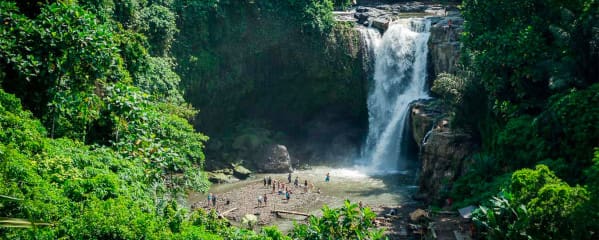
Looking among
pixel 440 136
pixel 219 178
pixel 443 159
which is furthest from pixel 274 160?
pixel 443 159

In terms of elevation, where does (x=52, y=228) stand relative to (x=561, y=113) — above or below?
below

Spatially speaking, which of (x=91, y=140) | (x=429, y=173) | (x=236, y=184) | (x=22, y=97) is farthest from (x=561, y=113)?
(x=236, y=184)

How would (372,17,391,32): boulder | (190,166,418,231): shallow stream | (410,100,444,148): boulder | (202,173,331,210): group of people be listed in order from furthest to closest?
(372,17,391,32): boulder
(410,100,444,148): boulder
(202,173,331,210): group of people
(190,166,418,231): shallow stream

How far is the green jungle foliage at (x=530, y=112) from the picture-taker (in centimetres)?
1420

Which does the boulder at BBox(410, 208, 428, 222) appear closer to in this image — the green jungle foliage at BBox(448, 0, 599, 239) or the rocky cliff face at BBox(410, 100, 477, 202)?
the rocky cliff face at BBox(410, 100, 477, 202)

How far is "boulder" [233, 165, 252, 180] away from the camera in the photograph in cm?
3612

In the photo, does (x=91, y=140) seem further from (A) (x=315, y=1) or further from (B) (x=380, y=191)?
(A) (x=315, y=1)

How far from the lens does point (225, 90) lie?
40.2 metres

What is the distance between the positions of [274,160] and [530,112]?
18.2 meters

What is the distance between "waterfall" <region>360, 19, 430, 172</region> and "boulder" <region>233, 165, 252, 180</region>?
8258 mm

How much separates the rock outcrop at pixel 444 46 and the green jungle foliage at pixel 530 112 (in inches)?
207

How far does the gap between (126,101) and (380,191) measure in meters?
19.1

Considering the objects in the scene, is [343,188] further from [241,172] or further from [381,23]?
[381,23]

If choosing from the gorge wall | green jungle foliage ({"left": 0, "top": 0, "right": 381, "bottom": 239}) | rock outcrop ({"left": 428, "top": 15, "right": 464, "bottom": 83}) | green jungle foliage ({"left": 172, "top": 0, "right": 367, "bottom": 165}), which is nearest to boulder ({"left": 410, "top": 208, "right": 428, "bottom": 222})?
the gorge wall
